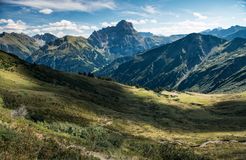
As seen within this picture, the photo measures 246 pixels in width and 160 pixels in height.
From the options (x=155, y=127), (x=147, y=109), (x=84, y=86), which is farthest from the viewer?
(x=84, y=86)

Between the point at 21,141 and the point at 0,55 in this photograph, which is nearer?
the point at 21,141

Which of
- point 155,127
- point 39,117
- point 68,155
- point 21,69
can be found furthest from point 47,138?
point 21,69

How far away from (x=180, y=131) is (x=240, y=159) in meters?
63.6

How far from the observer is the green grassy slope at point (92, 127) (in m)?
26.6

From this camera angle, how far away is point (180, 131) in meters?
132

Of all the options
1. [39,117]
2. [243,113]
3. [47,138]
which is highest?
[47,138]

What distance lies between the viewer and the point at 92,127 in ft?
186

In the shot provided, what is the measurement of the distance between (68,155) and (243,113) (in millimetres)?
185878

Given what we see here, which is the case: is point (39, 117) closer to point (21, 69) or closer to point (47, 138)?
point (47, 138)

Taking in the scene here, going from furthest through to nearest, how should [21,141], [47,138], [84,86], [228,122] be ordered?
[84,86]
[228,122]
[47,138]
[21,141]

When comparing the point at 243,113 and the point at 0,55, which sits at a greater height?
the point at 0,55

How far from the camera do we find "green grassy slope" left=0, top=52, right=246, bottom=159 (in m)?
26.6

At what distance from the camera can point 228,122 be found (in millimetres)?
168375

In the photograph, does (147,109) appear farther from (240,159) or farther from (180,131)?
(240,159)
